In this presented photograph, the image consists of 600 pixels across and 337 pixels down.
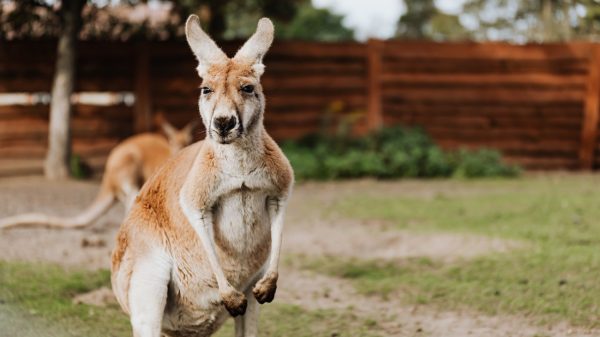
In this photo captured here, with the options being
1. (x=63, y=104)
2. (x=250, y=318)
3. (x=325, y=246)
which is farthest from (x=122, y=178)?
(x=63, y=104)

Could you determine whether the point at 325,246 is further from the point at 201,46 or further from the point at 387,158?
the point at 387,158

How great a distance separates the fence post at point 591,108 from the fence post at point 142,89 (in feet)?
23.4

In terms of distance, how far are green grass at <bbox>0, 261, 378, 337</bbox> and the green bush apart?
6.70 metres

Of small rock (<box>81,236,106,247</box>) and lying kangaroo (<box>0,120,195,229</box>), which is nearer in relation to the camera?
lying kangaroo (<box>0,120,195,229</box>)

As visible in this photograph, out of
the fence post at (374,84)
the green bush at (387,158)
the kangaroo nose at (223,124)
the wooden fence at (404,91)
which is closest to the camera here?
the kangaroo nose at (223,124)

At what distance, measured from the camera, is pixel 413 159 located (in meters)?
12.4

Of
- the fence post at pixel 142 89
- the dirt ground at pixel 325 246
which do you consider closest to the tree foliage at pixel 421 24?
the fence post at pixel 142 89

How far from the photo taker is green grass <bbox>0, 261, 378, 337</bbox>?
4.49 m

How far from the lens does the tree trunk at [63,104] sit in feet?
36.7

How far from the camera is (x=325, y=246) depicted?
7164 mm

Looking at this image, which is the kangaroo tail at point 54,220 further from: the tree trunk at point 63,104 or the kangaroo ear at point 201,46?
the tree trunk at point 63,104

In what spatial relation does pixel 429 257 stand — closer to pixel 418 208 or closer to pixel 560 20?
pixel 418 208

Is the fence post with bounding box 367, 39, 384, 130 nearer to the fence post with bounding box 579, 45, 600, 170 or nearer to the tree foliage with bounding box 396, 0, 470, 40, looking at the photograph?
the fence post with bounding box 579, 45, 600, 170

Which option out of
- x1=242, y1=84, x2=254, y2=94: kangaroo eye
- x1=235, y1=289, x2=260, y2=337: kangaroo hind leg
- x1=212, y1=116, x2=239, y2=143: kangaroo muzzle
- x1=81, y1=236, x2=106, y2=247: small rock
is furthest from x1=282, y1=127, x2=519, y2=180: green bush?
x1=212, y1=116, x2=239, y2=143: kangaroo muzzle
